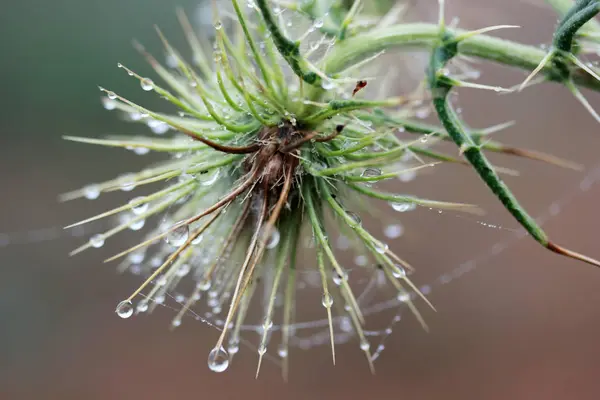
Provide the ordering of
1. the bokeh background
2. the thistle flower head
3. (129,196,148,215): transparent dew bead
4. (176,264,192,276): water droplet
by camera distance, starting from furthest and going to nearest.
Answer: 1. the bokeh background
2. (176,264,192,276): water droplet
3. (129,196,148,215): transparent dew bead
4. the thistle flower head

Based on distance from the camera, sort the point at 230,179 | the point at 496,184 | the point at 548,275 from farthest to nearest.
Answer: the point at 548,275, the point at 230,179, the point at 496,184

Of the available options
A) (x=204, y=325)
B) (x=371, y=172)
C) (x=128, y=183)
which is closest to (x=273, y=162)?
(x=371, y=172)

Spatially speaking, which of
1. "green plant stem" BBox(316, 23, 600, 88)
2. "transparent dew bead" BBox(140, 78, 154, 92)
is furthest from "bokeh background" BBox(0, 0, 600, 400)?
"transparent dew bead" BBox(140, 78, 154, 92)

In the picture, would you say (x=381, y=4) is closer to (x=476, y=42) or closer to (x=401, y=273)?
(x=476, y=42)

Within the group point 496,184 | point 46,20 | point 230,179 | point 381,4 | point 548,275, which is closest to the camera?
point 496,184

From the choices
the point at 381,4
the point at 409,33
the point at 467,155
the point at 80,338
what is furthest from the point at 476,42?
the point at 80,338

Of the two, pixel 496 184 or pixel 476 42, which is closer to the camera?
pixel 496 184

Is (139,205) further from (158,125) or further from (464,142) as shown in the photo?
(464,142)

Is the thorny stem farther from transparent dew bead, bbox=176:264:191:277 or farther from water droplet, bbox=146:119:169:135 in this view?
transparent dew bead, bbox=176:264:191:277
